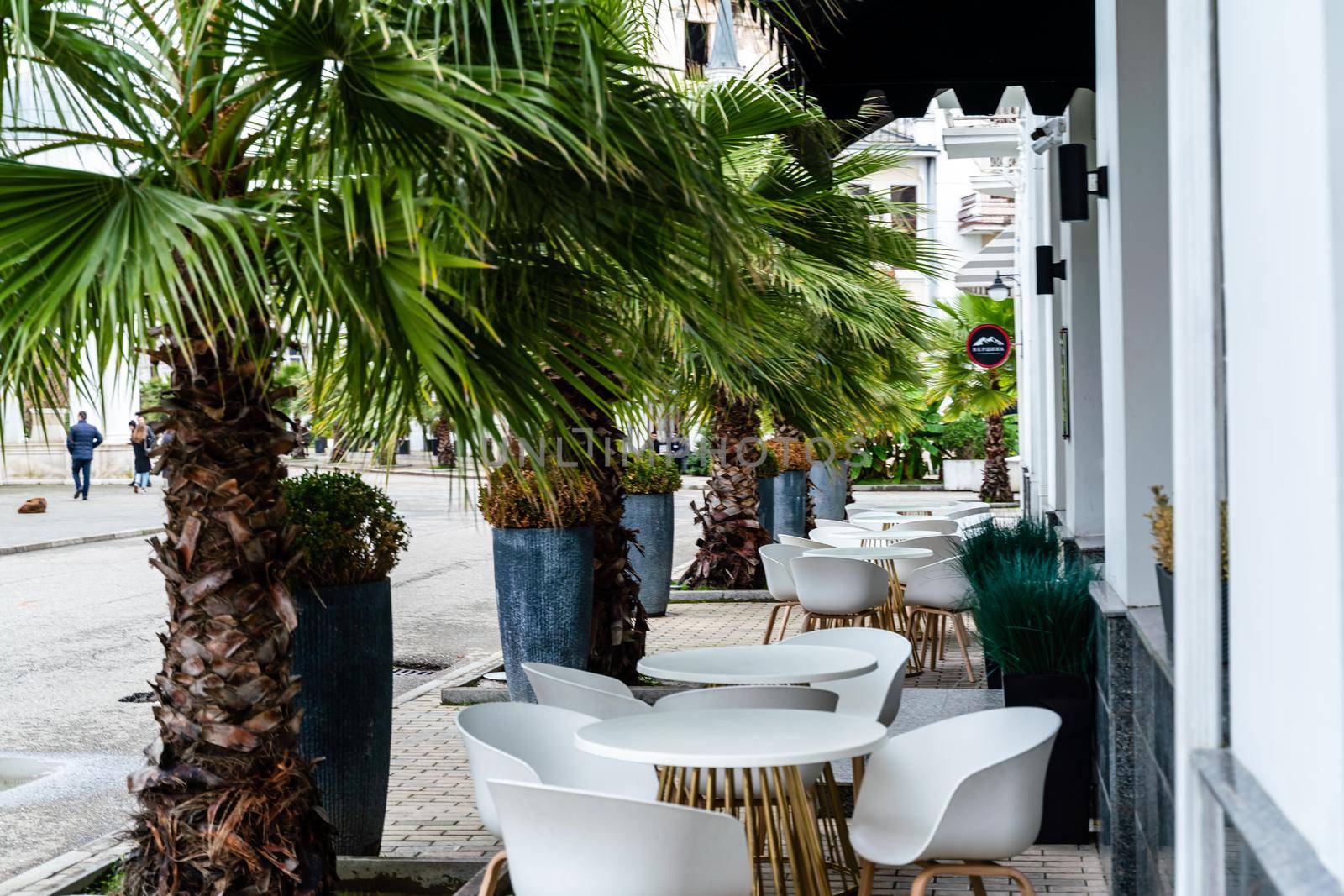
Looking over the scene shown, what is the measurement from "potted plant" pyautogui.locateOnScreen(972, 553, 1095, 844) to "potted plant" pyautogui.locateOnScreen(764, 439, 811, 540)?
1071 centimetres

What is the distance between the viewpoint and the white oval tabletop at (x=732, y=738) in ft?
11.3

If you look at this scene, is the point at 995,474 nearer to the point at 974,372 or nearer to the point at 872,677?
the point at 974,372

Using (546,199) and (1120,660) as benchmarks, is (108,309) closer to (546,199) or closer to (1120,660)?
(546,199)

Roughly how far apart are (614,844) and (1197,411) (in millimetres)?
1694

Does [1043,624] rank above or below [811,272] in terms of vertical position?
→ below

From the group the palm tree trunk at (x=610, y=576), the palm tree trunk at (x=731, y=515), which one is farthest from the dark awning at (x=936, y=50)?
the palm tree trunk at (x=731, y=515)

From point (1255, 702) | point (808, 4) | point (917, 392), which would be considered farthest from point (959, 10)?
point (917, 392)

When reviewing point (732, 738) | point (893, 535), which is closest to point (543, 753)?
point (732, 738)

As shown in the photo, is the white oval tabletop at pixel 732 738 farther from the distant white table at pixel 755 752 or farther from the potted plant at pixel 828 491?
the potted plant at pixel 828 491

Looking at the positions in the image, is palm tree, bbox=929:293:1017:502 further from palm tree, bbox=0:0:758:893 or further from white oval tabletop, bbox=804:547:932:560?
palm tree, bbox=0:0:758:893

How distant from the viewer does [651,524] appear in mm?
12453

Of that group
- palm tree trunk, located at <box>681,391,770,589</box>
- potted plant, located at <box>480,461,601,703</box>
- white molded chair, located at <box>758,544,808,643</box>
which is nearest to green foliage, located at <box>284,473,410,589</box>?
potted plant, located at <box>480,461,601,703</box>

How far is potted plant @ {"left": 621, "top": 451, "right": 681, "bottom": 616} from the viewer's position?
1244cm

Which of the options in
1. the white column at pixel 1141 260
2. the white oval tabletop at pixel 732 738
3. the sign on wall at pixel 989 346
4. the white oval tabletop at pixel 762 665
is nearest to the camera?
the white oval tabletop at pixel 732 738
